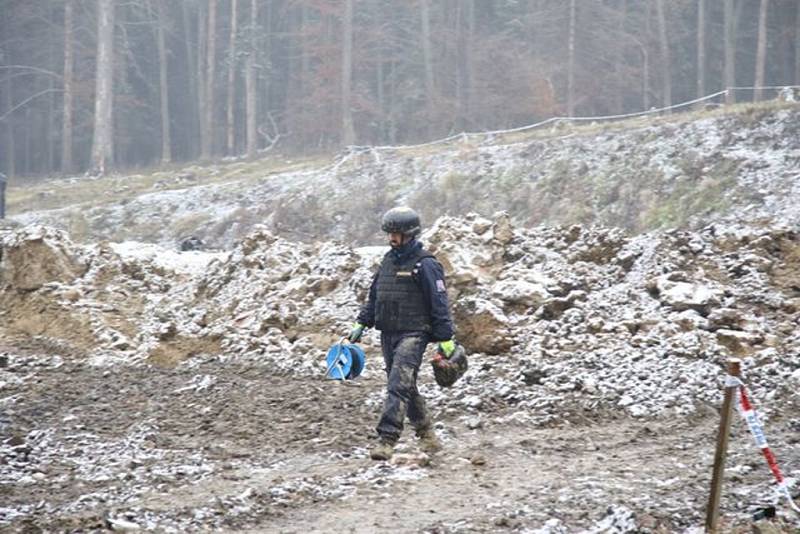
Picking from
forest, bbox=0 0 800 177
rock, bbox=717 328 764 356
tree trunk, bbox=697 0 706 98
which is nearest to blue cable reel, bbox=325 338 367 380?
rock, bbox=717 328 764 356

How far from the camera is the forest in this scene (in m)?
44.0

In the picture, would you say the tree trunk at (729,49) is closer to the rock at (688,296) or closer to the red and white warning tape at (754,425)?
the rock at (688,296)

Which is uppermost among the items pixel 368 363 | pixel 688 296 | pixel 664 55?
pixel 664 55

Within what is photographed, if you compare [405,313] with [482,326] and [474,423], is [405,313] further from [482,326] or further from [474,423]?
[482,326]

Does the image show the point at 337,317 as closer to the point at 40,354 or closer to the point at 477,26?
the point at 40,354

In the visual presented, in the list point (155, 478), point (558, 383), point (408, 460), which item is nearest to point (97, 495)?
point (155, 478)

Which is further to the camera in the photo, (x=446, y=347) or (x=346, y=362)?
(x=346, y=362)

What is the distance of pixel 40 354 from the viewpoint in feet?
46.1

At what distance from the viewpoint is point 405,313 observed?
809 cm

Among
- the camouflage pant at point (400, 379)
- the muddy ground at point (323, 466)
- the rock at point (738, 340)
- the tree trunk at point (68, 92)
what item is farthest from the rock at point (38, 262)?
the tree trunk at point (68, 92)

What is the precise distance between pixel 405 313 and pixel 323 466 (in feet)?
4.42

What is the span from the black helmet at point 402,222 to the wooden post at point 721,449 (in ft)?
9.95

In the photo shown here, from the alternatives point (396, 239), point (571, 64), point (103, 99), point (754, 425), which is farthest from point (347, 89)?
point (754, 425)

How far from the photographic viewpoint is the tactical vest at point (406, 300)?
8.07 meters
